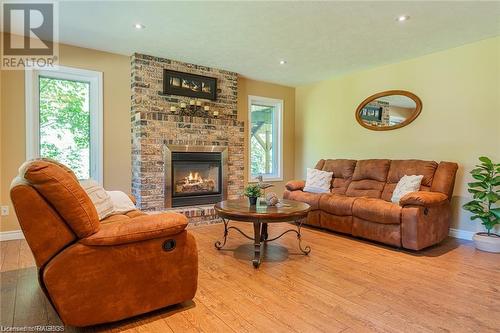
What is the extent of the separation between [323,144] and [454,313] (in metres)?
4.03

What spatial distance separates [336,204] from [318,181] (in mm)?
816

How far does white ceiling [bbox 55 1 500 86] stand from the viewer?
285cm

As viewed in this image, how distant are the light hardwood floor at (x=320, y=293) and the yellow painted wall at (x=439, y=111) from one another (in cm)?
138

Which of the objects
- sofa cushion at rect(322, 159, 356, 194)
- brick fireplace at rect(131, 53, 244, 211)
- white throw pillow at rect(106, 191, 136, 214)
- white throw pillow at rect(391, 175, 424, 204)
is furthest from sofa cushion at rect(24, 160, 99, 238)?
sofa cushion at rect(322, 159, 356, 194)

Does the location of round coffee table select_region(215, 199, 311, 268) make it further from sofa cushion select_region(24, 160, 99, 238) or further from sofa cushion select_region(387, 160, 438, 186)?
sofa cushion select_region(387, 160, 438, 186)

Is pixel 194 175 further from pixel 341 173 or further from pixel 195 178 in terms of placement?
pixel 341 173

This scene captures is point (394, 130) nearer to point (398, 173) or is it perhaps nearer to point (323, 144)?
point (398, 173)

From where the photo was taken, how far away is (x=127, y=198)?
3.16 meters

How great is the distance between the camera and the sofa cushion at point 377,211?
3328mm

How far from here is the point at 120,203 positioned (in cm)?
299

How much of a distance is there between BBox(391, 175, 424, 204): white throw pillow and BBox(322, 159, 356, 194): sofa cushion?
3.05 feet

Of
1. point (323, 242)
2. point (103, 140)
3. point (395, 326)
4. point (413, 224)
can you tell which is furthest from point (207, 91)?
point (395, 326)

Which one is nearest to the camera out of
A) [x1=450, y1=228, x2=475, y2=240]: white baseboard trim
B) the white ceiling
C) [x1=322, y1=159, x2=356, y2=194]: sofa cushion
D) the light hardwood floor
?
the light hardwood floor

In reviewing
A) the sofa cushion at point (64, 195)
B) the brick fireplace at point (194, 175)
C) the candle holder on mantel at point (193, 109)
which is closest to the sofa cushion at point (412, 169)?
the brick fireplace at point (194, 175)
